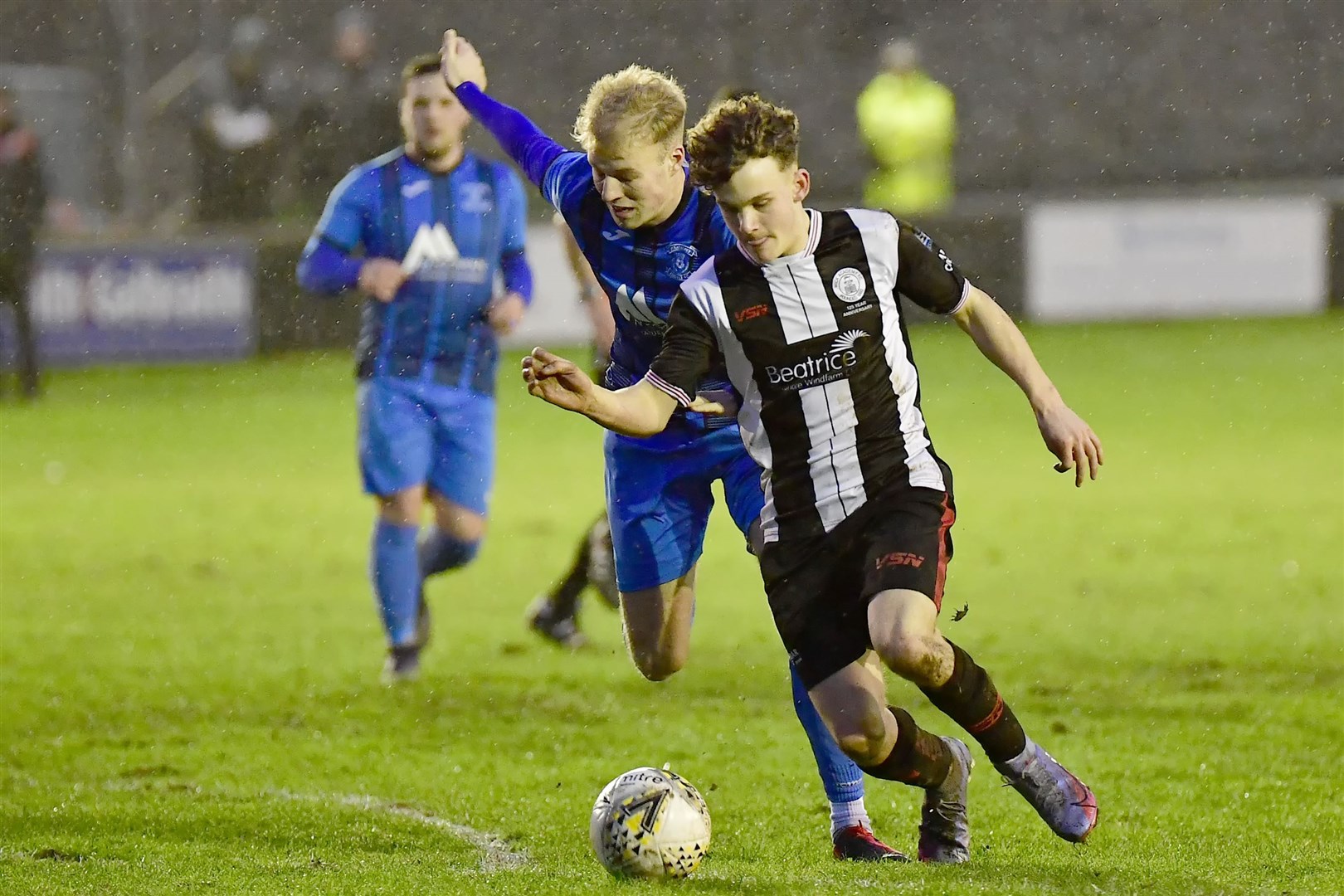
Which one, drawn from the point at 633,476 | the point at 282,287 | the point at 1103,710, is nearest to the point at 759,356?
the point at 633,476

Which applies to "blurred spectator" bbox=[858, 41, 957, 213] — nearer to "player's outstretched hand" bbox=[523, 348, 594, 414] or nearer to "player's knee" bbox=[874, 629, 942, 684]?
"player's knee" bbox=[874, 629, 942, 684]

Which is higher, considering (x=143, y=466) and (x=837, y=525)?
(x=837, y=525)

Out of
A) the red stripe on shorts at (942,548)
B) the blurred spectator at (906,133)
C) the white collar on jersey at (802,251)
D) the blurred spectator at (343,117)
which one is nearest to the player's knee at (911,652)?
the red stripe on shorts at (942,548)

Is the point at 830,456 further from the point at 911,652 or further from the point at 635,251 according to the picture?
the point at 635,251

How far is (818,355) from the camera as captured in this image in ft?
15.0

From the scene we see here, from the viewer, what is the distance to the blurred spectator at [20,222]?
1667cm

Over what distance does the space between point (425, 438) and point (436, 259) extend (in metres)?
0.73

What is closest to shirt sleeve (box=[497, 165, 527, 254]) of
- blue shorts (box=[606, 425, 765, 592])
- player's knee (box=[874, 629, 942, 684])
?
blue shorts (box=[606, 425, 765, 592])

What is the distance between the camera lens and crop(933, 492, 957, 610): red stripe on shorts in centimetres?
443

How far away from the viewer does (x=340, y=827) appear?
5195 millimetres

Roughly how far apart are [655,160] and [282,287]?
44.9 ft

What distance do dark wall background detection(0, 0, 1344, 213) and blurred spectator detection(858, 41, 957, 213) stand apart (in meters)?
1.21

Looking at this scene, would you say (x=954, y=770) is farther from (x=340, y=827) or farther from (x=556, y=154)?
(x=556, y=154)

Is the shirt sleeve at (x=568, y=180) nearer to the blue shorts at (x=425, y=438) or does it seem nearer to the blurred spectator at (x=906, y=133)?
the blue shorts at (x=425, y=438)
